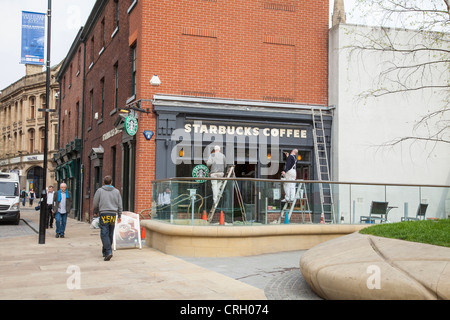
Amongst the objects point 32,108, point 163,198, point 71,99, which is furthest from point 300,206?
point 32,108

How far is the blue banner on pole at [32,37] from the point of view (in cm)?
1508

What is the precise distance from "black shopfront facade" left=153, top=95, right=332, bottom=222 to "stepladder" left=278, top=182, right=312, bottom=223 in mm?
4177

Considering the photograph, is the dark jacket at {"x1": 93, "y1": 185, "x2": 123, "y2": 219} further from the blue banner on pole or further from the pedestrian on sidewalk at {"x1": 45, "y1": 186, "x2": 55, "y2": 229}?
the pedestrian on sidewalk at {"x1": 45, "y1": 186, "x2": 55, "y2": 229}

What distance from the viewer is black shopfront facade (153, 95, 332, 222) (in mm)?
15547

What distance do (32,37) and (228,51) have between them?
19.8 ft

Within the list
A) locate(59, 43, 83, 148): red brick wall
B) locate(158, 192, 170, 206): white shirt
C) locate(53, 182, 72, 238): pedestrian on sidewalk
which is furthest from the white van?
locate(158, 192, 170, 206): white shirt

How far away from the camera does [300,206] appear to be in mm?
12430

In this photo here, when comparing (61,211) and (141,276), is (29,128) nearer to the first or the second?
(61,211)

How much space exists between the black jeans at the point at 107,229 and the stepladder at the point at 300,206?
405 cm

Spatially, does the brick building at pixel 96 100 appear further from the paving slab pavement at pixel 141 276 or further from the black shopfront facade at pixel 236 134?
the paving slab pavement at pixel 141 276

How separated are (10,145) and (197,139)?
5289 cm

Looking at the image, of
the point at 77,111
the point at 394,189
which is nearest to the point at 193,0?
the point at 394,189

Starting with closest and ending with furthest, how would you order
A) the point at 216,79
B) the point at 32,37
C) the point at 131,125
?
the point at 32,37
the point at 131,125
the point at 216,79
